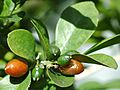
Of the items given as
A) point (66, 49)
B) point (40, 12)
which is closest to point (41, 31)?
point (66, 49)

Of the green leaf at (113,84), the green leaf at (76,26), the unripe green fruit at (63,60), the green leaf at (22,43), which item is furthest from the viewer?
the green leaf at (113,84)

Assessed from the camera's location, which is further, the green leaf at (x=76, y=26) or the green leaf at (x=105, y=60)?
the green leaf at (x=76, y=26)

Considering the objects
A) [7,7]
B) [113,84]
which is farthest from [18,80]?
[113,84]

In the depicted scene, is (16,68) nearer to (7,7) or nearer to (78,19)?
(7,7)

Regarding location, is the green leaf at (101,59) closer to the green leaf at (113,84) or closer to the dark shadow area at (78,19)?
the dark shadow area at (78,19)

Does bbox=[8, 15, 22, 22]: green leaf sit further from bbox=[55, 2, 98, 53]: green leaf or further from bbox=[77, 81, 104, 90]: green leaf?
bbox=[77, 81, 104, 90]: green leaf

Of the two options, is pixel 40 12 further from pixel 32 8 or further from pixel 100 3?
pixel 100 3

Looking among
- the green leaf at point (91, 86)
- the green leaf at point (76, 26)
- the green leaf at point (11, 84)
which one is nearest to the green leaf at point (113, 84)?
the green leaf at point (91, 86)
